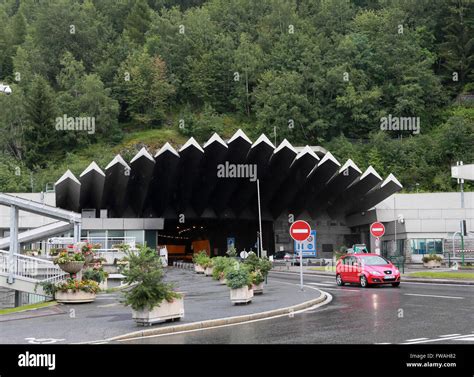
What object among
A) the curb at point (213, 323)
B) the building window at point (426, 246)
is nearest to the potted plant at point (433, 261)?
the building window at point (426, 246)

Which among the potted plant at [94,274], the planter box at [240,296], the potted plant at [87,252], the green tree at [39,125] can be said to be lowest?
the planter box at [240,296]

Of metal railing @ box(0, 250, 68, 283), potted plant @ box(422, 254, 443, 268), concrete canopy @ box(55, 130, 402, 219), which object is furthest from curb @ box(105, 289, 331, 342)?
concrete canopy @ box(55, 130, 402, 219)

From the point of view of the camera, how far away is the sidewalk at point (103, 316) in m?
12.7

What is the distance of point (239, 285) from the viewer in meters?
17.5

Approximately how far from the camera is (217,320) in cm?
1371

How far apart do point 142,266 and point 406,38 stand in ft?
287

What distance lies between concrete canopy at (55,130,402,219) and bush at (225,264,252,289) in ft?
114

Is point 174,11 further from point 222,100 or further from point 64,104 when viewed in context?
point 64,104

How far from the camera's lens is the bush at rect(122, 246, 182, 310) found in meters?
13.2

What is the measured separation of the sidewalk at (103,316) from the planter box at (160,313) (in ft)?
0.61

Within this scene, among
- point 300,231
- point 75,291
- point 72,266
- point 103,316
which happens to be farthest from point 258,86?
point 103,316

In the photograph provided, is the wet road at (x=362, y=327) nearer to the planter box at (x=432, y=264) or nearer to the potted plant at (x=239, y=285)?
the potted plant at (x=239, y=285)

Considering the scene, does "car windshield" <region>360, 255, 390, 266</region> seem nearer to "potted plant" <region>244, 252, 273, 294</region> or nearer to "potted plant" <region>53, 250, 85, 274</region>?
"potted plant" <region>244, 252, 273, 294</region>
